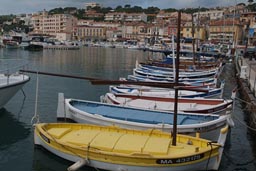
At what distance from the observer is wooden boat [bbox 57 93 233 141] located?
47.3 ft

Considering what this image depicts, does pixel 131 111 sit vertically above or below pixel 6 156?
above

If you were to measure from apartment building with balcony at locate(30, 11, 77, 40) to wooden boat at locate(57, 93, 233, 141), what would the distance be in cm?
15425

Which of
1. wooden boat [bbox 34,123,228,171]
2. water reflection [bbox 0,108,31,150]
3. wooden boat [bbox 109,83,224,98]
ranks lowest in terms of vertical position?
water reflection [bbox 0,108,31,150]

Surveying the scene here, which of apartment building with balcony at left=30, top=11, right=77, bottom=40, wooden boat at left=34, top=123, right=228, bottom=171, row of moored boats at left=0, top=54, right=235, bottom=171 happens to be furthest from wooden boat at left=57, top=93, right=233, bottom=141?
apartment building with balcony at left=30, top=11, right=77, bottom=40

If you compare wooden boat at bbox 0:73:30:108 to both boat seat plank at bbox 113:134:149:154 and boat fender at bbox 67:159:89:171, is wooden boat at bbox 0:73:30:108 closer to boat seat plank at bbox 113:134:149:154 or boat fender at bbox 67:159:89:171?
boat fender at bbox 67:159:89:171

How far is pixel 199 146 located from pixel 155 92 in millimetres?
10862

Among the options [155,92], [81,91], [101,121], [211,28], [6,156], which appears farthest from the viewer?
[211,28]

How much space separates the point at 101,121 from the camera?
51.2ft

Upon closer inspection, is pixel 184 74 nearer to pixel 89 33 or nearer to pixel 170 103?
pixel 170 103

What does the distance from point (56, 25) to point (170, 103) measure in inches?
6832

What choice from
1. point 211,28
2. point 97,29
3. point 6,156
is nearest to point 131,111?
point 6,156

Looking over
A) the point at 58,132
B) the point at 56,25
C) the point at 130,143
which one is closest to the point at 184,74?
the point at 58,132

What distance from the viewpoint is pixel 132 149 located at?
11.8 m

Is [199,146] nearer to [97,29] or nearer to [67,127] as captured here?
[67,127]
